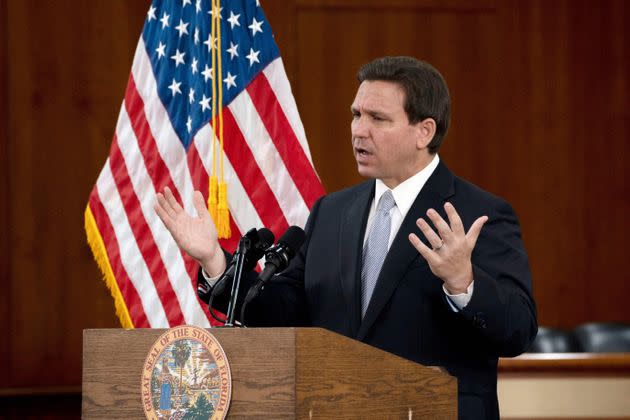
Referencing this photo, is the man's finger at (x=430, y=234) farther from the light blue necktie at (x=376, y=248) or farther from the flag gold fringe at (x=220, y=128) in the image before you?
the flag gold fringe at (x=220, y=128)

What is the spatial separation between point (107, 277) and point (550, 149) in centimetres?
317

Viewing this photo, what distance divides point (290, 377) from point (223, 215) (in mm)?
1839

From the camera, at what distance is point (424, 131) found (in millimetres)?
2701

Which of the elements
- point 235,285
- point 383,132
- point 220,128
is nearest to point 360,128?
point 383,132

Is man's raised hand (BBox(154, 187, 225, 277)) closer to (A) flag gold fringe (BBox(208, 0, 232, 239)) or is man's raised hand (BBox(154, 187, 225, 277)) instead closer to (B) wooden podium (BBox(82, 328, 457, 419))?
(B) wooden podium (BBox(82, 328, 457, 419))

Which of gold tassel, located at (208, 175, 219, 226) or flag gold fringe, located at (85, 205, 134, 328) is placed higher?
gold tassel, located at (208, 175, 219, 226)

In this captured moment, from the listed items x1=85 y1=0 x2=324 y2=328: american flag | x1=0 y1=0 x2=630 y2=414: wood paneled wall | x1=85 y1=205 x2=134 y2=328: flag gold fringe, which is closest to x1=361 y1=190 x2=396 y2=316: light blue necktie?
x1=85 y1=0 x2=324 y2=328: american flag

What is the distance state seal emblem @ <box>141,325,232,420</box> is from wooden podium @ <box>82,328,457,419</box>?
0.07ft

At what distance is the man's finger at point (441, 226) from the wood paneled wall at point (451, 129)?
368cm

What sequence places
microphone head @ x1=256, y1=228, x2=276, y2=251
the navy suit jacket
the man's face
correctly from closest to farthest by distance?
microphone head @ x1=256, y1=228, x2=276, y2=251 → the navy suit jacket → the man's face

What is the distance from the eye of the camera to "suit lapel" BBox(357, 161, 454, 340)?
2457 millimetres

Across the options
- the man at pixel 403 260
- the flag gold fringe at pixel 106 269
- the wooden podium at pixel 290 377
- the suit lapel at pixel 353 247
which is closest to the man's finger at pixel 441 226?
the man at pixel 403 260

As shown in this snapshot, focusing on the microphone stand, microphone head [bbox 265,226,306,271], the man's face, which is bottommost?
the microphone stand

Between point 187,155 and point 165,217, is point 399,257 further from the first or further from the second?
point 187,155
